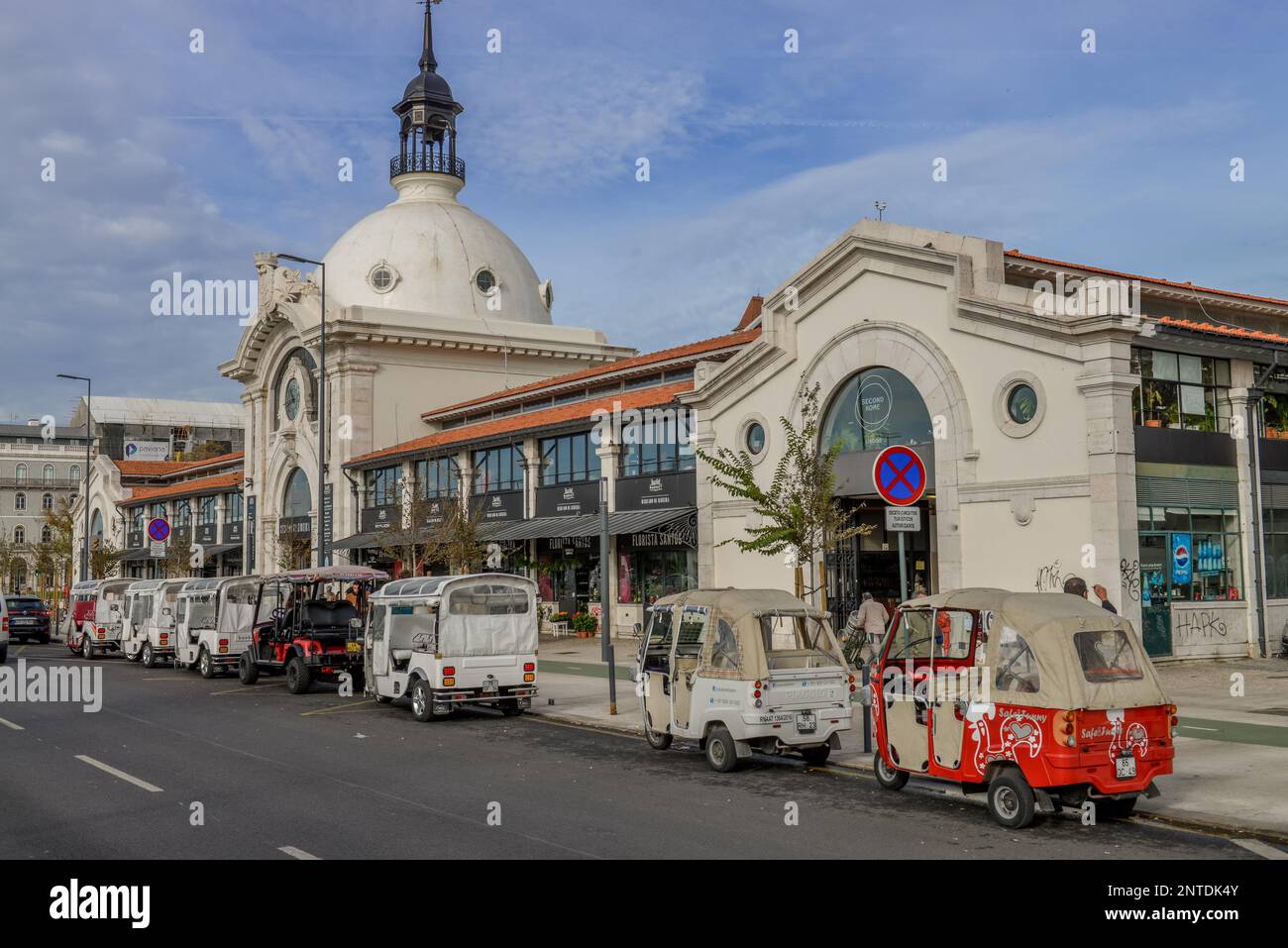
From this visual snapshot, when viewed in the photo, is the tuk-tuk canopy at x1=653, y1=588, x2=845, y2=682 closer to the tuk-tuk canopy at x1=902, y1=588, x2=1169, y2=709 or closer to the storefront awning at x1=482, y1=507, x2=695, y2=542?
the tuk-tuk canopy at x1=902, y1=588, x2=1169, y2=709

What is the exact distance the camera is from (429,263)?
54938 millimetres

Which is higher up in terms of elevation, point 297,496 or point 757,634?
point 297,496

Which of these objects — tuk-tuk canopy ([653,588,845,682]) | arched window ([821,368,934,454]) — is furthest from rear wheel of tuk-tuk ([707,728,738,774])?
arched window ([821,368,934,454])

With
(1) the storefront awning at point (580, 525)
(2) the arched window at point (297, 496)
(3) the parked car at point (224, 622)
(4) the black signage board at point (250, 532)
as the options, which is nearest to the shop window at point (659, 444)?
(1) the storefront awning at point (580, 525)

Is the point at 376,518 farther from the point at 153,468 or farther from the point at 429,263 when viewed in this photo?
the point at 153,468

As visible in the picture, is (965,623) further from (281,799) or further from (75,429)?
(75,429)

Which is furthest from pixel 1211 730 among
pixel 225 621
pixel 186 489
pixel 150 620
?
pixel 186 489

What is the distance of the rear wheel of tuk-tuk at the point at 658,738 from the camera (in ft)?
48.6

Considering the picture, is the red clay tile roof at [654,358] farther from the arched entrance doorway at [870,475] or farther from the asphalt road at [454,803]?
the asphalt road at [454,803]

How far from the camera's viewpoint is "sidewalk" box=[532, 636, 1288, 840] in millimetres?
10617

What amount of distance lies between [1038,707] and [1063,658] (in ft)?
1.54

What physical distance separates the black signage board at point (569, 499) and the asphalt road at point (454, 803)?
60.6ft

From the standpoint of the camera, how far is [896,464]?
46.1 feet

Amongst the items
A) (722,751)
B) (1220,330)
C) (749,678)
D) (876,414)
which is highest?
(1220,330)
